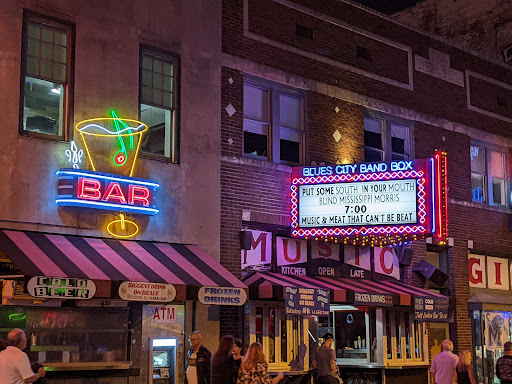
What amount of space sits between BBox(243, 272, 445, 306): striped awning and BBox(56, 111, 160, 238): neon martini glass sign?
8.99 ft

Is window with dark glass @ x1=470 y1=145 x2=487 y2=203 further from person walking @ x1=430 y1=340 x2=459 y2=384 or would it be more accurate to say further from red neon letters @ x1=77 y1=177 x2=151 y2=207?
red neon letters @ x1=77 y1=177 x2=151 y2=207

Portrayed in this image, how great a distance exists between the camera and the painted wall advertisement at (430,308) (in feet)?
63.1

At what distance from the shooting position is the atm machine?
1521cm

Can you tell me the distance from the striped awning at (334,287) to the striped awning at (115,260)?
118 cm

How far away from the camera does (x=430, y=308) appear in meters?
19.5

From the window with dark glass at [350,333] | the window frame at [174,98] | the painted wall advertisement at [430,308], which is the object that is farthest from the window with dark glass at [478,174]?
the window frame at [174,98]

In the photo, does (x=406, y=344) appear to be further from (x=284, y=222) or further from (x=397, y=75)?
(x=397, y=75)

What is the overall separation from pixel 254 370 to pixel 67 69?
6.22 metres

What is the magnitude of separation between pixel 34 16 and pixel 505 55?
18.3 m

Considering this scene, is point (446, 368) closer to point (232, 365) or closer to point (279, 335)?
point (279, 335)

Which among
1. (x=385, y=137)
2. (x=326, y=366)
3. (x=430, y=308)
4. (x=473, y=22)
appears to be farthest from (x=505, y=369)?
(x=473, y=22)

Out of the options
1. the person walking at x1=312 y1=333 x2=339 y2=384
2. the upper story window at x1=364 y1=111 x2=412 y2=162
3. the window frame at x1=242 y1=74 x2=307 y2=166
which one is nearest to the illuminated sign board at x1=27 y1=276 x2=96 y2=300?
the person walking at x1=312 y1=333 x2=339 y2=384

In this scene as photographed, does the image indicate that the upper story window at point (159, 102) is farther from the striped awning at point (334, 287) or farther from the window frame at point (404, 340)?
the window frame at point (404, 340)

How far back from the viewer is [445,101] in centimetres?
2298
